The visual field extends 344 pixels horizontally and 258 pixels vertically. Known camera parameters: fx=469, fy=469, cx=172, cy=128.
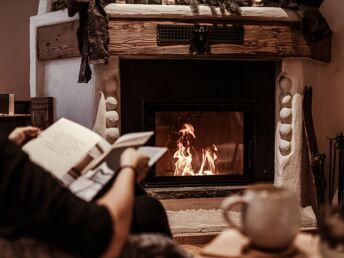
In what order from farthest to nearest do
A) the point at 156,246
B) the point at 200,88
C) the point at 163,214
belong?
the point at 200,88
the point at 163,214
the point at 156,246

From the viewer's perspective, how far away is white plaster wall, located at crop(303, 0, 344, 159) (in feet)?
10.3

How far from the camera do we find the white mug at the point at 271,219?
0.93 metres

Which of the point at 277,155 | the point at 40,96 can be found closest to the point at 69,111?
the point at 40,96

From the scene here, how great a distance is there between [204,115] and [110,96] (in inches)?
26.0

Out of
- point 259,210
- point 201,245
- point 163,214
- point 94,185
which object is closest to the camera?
point 259,210

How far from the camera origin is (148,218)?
1.38 m

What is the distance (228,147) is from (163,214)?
1.81m

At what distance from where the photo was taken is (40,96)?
10.5 ft

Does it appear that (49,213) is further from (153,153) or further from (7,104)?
(7,104)

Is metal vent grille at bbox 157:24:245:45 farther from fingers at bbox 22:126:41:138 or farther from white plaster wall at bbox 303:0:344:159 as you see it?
fingers at bbox 22:126:41:138

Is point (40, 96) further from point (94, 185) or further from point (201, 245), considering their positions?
point (94, 185)

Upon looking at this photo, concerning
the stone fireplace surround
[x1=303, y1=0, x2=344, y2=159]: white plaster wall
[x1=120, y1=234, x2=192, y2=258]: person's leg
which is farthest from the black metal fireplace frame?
[x1=120, y1=234, x2=192, y2=258]: person's leg

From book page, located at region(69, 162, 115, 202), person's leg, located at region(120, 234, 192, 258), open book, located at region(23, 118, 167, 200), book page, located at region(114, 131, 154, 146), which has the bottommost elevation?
person's leg, located at region(120, 234, 192, 258)

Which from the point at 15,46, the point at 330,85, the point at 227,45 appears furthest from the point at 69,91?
the point at 15,46
